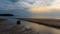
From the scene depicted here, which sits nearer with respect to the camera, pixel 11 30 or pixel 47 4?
pixel 11 30

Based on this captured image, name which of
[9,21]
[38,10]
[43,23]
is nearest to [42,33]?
[43,23]

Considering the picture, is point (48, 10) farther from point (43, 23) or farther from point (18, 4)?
point (18, 4)

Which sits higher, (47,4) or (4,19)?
(47,4)

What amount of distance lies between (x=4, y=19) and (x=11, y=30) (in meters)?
0.22

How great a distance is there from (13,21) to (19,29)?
0.62 feet

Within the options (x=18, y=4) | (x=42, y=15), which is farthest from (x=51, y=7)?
(x=18, y=4)

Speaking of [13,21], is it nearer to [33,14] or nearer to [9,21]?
[9,21]

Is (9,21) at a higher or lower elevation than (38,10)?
lower

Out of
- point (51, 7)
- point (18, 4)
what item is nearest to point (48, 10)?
point (51, 7)

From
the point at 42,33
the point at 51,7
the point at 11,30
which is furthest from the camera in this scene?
the point at 51,7

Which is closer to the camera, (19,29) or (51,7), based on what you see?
(19,29)

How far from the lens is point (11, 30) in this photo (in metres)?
1.38

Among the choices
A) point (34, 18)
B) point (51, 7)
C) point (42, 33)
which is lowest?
point (42, 33)

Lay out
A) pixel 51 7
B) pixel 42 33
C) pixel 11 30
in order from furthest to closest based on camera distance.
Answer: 1. pixel 51 7
2. pixel 11 30
3. pixel 42 33
